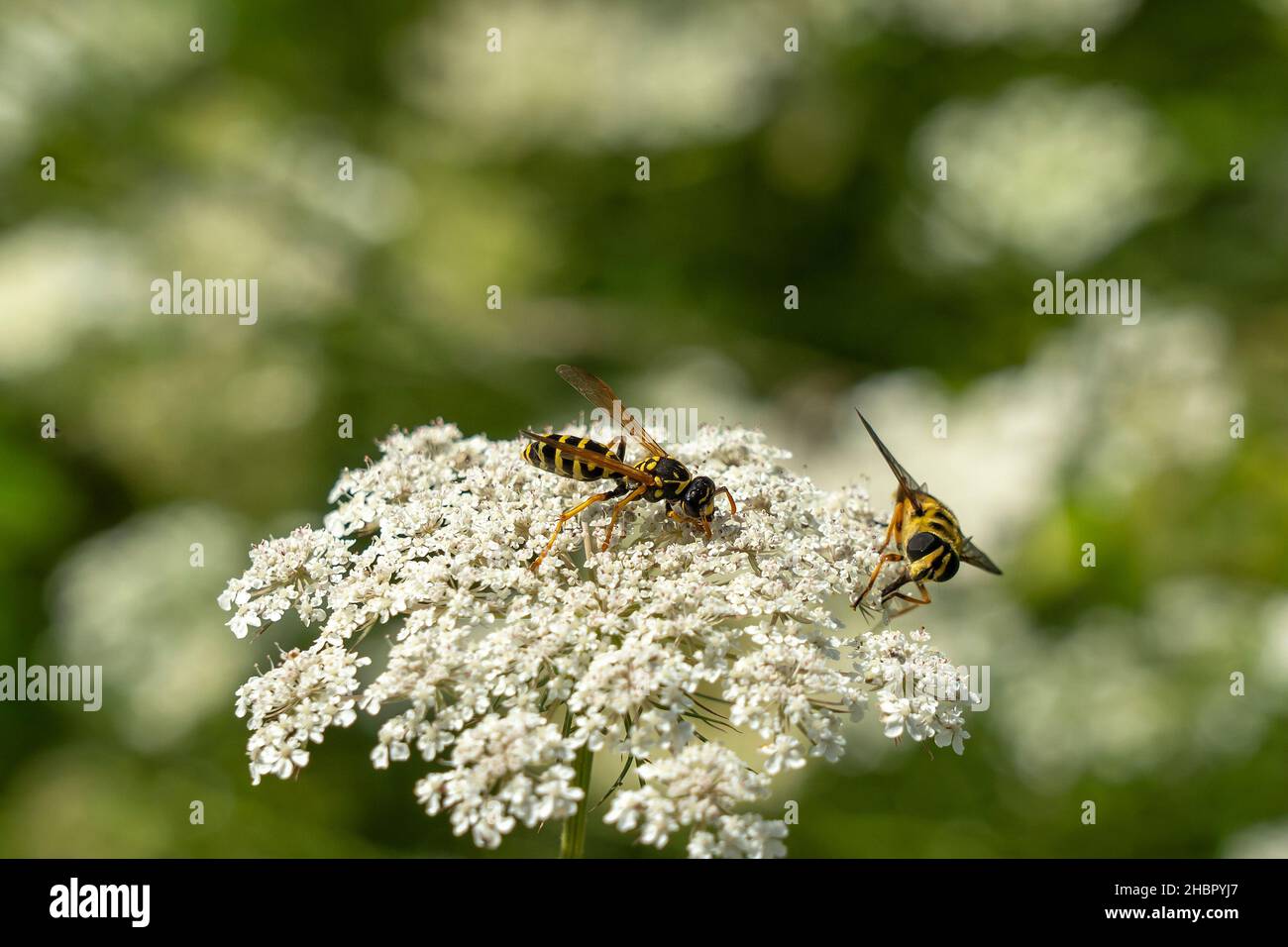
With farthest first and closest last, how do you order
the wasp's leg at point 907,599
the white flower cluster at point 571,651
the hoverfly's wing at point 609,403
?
the hoverfly's wing at point 609,403, the wasp's leg at point 907,599, the white flower cluster at point 571,651

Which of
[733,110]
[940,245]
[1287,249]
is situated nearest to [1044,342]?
[940,245]

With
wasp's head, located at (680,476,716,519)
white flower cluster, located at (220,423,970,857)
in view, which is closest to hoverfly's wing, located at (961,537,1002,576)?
white flower cluster, located at (220,423,970,857)

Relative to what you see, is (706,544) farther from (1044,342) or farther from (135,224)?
(135,224)

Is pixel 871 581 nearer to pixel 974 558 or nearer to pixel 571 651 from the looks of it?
pixel 974 558

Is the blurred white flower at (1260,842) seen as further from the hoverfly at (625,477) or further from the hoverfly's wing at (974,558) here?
the hoverfly at (625,477)

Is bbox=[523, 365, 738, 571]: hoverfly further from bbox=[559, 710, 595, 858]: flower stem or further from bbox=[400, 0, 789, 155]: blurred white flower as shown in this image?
bbox=[400, 0, 789, 155]: blurred white flower

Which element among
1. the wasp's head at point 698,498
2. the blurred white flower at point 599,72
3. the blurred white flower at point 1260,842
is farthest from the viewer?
the blurred white flower at point 599,72

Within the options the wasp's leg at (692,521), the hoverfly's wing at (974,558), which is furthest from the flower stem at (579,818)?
the hoverfly's wing at (974,558)
